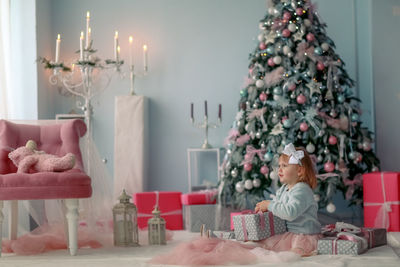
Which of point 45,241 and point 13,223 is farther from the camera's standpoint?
point 13,223

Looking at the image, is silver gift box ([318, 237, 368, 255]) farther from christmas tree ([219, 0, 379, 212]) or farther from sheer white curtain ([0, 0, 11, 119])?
sheer white curtain ([0, 0, 11, 119])

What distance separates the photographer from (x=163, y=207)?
555 centimetres

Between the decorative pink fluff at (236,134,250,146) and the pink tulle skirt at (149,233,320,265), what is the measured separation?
71.9 inches

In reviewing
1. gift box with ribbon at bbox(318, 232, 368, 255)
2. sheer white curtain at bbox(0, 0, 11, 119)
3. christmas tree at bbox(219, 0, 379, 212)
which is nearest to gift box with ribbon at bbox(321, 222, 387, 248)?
gift box with ribbon at bbox(318, 232, 368, 255)

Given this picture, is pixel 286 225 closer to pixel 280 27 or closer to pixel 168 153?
pixel 280 27

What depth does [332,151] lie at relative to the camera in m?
5.13

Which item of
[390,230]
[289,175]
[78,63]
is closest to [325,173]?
[390,230]

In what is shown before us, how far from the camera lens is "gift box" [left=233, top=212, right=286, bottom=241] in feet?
11.5

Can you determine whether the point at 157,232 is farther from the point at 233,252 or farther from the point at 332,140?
the point at 332,140

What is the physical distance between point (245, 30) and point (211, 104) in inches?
31.5

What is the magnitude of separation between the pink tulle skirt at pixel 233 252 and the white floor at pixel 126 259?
0.08 metres

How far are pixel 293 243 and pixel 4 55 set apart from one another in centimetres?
318

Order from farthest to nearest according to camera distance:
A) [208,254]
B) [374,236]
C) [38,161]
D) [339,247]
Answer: [38,161]
[374,236]
[339,247]
[208,254]

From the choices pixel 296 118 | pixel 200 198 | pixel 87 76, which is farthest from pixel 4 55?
pixel 296 118
